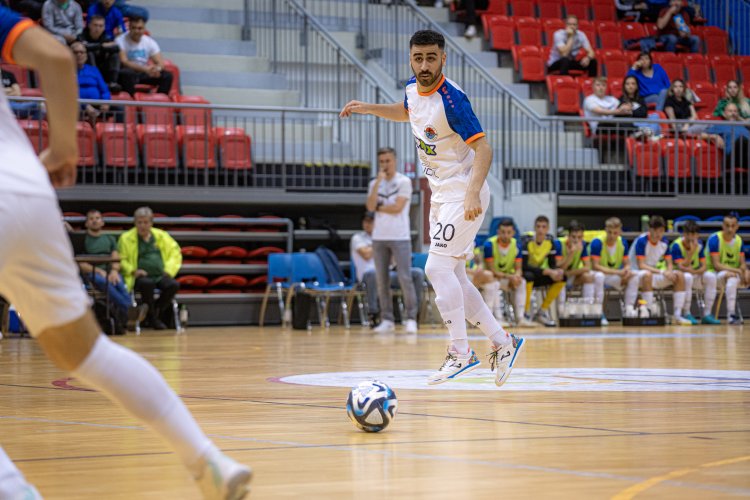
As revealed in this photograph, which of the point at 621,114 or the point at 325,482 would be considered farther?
the point at 621,114

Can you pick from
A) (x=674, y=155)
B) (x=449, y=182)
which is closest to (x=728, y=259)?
(x=674, y=155)

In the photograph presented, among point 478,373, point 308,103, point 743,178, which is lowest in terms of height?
point 478,373

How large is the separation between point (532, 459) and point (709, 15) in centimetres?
2159

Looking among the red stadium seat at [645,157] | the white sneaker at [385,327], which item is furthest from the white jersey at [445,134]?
the red stadium seat at [645,157]

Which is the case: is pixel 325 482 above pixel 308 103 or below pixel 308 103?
below

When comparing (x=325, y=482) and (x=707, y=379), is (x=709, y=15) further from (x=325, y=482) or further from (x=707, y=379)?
(x=325, y=482)

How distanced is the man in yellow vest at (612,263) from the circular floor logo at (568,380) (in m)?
8.61

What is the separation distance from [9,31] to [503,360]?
14.1ft

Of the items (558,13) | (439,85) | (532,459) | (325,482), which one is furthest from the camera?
(558,13)

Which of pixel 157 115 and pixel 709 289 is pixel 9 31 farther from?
pixel 709 289

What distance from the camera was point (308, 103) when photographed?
1827 cm

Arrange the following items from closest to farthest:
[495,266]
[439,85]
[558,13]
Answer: [439,85] < [495,266] < [558,13]

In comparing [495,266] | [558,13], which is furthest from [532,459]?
[558,13]

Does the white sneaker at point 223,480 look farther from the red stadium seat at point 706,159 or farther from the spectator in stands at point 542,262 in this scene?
the red stadium seat at point 706,159
